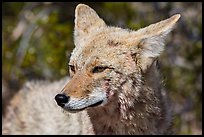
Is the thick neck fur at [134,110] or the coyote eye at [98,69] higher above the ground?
the coyote eye at [98,69]

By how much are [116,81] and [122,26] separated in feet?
14.5

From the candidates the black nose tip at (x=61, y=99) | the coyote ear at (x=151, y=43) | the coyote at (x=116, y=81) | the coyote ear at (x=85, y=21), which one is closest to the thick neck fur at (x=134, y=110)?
the coyote at (x=116, y=81)

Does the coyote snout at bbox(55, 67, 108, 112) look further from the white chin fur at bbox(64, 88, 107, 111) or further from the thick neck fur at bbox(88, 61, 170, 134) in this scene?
the thick neck fur at bbox(88, 61, 170, 134)

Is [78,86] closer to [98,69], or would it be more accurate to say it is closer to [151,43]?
[98,69]

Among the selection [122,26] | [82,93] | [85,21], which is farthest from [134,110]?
[122,26]

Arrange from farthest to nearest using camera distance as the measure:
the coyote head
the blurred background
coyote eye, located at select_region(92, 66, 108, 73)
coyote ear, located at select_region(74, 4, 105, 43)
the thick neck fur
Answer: the blurred background → coyote ear, located at select_region(74, 4, 105, 43) → the thick neck fur → coyote eye, located at select_region(92, 66, 108, 73) → the coyote head

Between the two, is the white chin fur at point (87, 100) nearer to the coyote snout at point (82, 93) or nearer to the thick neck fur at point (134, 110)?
the coyote snout at point (82, 93)

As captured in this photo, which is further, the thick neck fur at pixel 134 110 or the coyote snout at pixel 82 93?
the thick neck fur at pixel 134 110

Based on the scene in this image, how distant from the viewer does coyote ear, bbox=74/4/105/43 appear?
23.8 feet

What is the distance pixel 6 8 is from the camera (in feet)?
44.7

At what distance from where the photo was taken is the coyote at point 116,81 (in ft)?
21.1

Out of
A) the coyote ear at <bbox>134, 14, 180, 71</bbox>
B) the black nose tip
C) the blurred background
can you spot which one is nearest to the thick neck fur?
the coyote ear at <bbox>134, 14, 180, 71</bbox>

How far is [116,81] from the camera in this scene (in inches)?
256

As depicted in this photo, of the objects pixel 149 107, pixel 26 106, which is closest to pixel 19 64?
pixel 26 106
